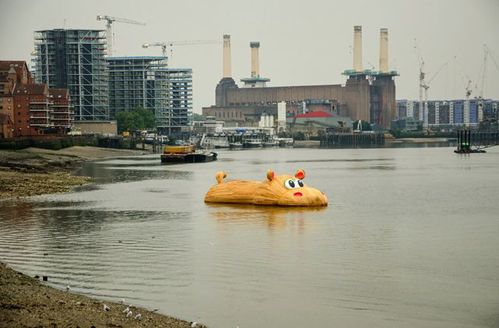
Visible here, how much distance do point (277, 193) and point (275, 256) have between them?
639 inches

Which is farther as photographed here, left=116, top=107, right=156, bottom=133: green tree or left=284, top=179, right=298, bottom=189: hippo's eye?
left=116, top=107, right=156, bottom=133: green tree

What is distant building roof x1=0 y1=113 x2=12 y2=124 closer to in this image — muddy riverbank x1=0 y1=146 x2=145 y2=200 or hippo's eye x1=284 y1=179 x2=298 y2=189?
muddy riverbank x1=0 y1=146 x2=145 y2=200

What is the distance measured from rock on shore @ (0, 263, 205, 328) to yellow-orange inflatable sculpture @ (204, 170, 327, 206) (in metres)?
23.2

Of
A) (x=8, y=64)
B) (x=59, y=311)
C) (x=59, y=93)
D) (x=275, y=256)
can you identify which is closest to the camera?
(x=59, y=311)

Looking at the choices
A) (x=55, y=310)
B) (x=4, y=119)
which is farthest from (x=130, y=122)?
(x=55, y=310)

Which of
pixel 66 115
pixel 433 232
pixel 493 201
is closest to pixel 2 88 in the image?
pixel 66 115

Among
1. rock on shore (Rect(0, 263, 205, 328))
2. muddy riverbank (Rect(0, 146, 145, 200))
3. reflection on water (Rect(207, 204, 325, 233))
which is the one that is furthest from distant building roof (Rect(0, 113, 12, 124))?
rock on shore (Rect(0, 263, 205, 328))

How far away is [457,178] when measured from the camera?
259 feet

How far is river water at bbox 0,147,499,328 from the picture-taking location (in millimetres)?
23156

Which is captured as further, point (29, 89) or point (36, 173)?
point (29, 89)

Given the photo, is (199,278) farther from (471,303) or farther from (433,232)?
(433,232)

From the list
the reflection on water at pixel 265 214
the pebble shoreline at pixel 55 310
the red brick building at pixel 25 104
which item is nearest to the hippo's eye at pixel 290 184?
the reflection on water at pixel 265 214

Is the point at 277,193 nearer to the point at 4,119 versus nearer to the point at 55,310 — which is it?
the point at 55,310

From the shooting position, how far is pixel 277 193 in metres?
47.2
